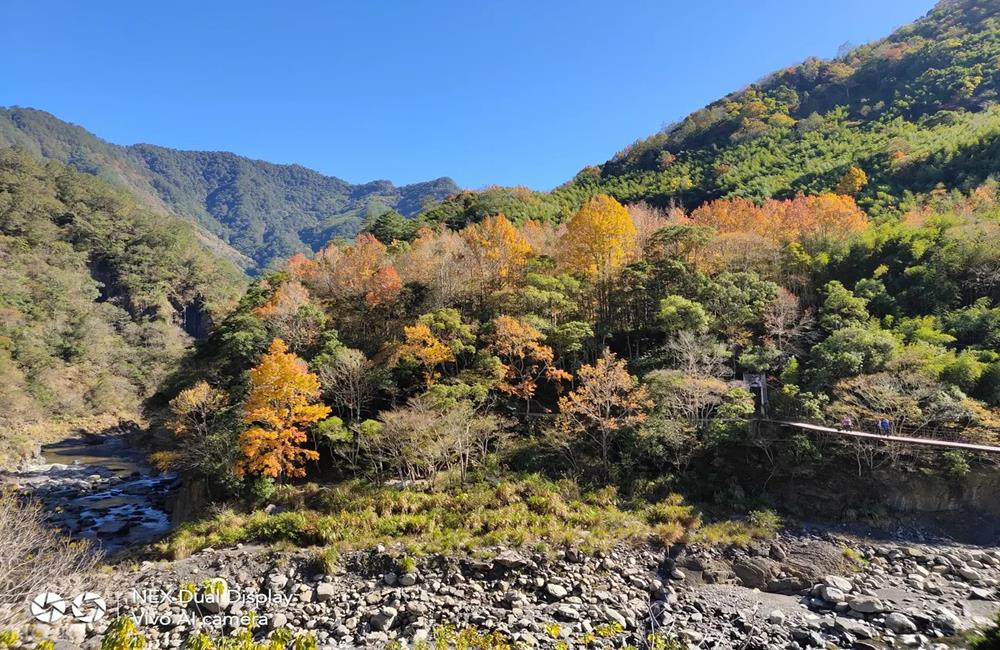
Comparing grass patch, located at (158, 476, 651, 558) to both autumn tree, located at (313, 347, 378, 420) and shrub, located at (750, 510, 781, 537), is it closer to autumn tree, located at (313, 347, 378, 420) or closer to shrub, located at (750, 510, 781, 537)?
shrub, located at (750, 510, 781, 537)

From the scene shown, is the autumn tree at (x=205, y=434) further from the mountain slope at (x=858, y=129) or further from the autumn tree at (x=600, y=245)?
the mountain slope at (x=858, y=129)

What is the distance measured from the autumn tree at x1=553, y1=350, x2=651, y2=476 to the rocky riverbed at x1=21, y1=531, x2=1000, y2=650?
5696mm

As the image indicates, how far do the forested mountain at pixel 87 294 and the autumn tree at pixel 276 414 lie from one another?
111 feet

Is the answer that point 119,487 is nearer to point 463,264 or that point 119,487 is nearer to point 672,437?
point 463,264

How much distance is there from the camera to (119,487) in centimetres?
3262

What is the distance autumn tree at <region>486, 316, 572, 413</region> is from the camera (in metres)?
24.4

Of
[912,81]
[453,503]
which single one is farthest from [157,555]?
[912,81]

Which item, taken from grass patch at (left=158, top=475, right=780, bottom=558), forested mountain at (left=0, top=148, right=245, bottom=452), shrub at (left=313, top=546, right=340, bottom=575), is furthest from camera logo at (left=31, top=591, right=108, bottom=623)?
forested mountain at (left=0, top=148, right=245, bottom=452)

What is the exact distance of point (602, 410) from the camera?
23.3 metres

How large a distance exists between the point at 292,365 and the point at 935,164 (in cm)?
5561

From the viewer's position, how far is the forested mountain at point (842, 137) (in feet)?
149

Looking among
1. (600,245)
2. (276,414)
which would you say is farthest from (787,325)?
(276,414)

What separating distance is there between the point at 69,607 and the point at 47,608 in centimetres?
340

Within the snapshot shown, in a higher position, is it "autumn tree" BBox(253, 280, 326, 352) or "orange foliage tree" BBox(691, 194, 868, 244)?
"orange foliage tree" BBox(691, 194, 868, 244)
